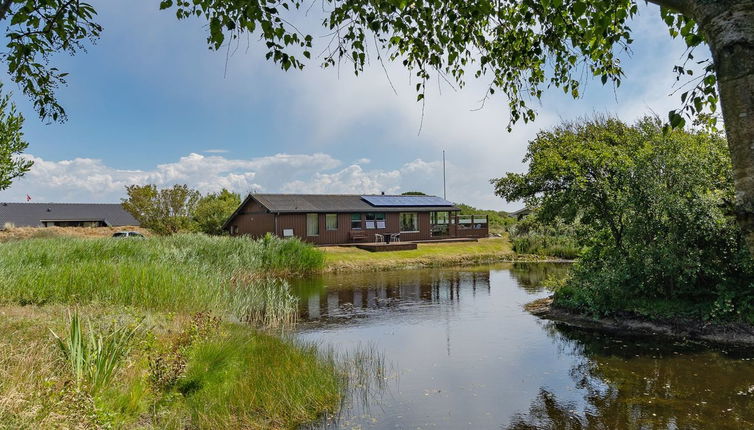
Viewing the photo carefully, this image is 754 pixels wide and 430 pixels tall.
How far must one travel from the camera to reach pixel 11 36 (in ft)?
13.9

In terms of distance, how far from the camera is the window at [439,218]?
136ft

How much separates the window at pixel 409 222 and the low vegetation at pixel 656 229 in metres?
24.0

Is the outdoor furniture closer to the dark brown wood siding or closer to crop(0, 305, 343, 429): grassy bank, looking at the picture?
the dark brown wood siding

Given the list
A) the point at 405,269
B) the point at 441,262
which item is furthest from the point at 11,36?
the point at 441,262

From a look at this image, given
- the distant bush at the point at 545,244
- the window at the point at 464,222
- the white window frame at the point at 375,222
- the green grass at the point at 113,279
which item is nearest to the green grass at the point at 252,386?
the green grass at the point at 113,279

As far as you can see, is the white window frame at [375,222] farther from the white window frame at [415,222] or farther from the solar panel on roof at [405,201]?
the white window frame at [415,222]

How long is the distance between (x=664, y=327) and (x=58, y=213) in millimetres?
54988

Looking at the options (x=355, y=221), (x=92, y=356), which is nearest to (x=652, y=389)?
(x=92, y=356)

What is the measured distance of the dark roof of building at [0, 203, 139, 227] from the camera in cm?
4753

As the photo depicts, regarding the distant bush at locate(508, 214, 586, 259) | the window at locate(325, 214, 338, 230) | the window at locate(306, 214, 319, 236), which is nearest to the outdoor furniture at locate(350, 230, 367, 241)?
the window at locate(325, 214, 338, 230)

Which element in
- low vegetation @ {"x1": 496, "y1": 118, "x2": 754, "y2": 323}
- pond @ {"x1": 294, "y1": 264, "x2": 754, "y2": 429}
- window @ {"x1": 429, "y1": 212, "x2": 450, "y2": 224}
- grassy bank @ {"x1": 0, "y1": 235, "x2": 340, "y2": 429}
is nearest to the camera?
grassy bank @ {"x1": 0, "y1": 235, "x2": 340, "y2": 429}

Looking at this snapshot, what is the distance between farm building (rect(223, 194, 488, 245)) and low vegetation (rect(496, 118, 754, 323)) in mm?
21988

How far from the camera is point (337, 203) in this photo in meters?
37.1

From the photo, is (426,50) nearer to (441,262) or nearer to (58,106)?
(58,106)
